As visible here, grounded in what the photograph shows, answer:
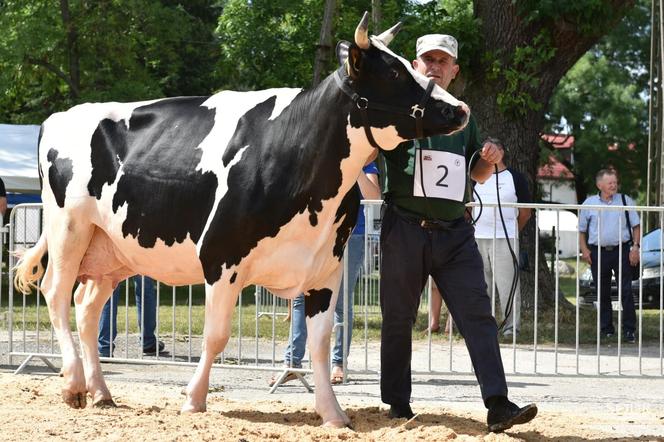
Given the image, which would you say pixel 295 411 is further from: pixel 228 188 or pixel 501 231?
pixel 501 231

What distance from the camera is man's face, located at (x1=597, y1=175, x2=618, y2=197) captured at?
12602 mm

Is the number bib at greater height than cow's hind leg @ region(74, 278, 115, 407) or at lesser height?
greater

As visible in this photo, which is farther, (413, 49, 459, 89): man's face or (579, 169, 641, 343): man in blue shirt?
(579, 169, 641, 343): man in blue shirt

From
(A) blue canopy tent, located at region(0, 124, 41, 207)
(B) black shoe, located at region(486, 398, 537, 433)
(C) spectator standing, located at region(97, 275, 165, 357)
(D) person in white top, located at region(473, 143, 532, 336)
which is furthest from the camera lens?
(A) blue canopy tent, located at region(0, 124, 41, 207)

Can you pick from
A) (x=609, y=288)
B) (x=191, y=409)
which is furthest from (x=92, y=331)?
(x=609, y=288)

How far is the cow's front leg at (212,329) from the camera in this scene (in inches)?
246

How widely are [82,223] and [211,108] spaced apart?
44.8 inches

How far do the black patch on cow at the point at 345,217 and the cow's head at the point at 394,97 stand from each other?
0.46 metres

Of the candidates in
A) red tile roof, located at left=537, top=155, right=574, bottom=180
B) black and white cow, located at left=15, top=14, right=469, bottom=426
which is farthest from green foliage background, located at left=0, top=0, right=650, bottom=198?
red tile roof, located at left=537, top=155, right=574, bottom=180

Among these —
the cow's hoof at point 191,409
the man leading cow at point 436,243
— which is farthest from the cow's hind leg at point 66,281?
the man leading cow at point 436,243

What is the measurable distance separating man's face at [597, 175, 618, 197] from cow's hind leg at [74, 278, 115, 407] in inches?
275

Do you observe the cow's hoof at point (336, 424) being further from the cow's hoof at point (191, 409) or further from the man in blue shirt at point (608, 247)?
the man in blue shirt at point (608, 247)

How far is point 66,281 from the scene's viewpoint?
7105mm

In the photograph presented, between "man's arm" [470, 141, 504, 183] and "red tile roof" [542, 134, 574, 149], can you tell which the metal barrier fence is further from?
"red tile roof" [542, 134, 574, 149]
